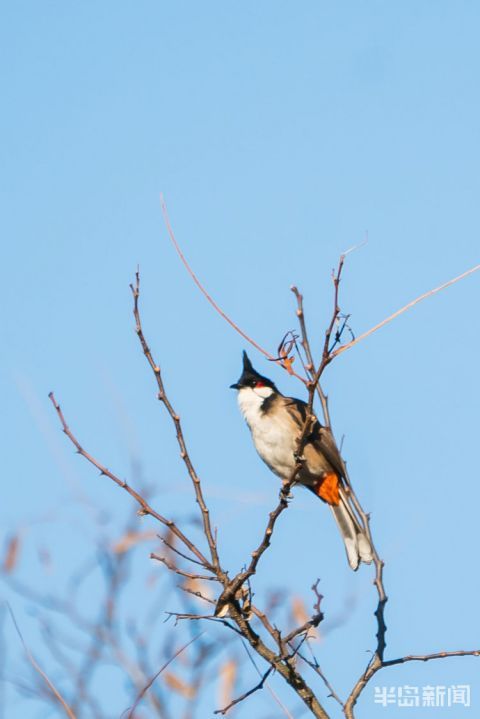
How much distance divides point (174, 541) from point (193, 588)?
206mm

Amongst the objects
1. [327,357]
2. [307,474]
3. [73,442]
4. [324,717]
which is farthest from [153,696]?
[307,474]

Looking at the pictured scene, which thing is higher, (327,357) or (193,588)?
(327,357)

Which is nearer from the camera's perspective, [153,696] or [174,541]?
[153,696]

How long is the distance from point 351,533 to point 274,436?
24.8 inches

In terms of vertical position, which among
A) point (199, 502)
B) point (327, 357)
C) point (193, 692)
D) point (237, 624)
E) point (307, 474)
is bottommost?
point (193, 692)

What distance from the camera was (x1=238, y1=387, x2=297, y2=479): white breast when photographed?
17.1ft

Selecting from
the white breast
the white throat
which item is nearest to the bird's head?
the white throat

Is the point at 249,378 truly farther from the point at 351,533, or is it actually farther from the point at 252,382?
the point at 351,533

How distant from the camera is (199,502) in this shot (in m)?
2.90

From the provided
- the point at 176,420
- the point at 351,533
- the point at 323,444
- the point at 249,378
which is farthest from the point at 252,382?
the point at 176,420

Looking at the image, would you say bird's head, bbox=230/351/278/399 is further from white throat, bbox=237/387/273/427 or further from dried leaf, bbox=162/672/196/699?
dried leaf, bbox=162/672/196/699

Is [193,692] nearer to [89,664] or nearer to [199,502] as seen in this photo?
[89,664]

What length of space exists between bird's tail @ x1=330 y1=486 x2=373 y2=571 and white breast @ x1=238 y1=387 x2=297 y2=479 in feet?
0.93

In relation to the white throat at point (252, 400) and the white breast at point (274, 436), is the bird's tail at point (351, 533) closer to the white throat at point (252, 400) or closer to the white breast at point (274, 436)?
the white breast at point (274, 436)
